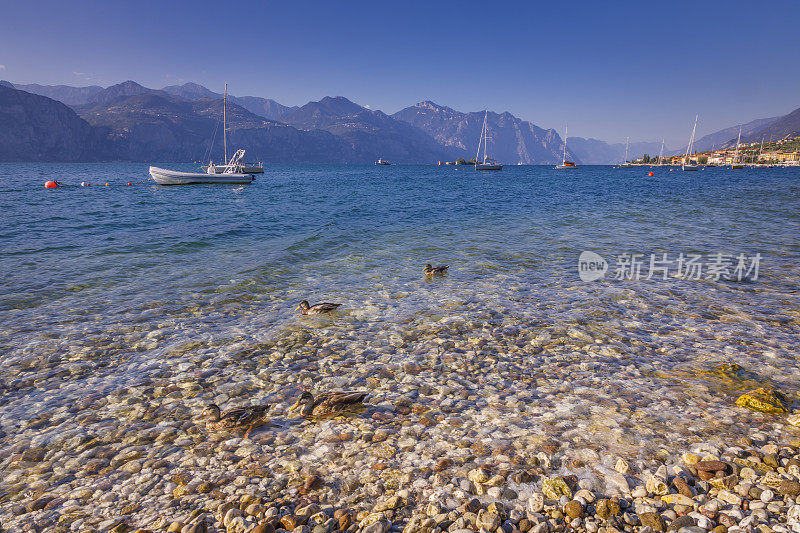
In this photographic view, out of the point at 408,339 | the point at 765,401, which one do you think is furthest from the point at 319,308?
the point at 765,401

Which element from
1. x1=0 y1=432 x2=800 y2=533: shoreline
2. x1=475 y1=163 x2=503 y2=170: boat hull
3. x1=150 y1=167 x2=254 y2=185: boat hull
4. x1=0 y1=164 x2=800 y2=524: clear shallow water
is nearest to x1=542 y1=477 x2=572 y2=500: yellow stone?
x1=0 y1=432 x2=800 y2=533: shoreline

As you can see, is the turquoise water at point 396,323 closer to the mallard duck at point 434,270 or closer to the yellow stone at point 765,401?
the yellow stone at point 765,401

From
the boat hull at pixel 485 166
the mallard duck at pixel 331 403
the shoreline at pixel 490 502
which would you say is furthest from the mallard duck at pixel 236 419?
the boat hull at pixel 485 166

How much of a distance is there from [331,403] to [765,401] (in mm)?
6840

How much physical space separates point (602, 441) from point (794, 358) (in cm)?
575

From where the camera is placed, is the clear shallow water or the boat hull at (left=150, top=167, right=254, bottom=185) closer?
the clear shallow water

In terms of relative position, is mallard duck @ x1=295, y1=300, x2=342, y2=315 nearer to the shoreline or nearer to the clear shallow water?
the clear shallow water

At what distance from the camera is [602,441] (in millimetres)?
5098

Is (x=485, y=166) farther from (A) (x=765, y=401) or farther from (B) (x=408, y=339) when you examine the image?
(A) (x=765, y=401)

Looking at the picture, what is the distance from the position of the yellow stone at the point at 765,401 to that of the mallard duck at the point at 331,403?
19.9 ft

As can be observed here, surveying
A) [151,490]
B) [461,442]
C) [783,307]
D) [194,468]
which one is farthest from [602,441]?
[783,307]

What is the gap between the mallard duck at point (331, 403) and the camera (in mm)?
5906

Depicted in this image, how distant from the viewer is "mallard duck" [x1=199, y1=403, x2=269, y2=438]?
5.55 metres

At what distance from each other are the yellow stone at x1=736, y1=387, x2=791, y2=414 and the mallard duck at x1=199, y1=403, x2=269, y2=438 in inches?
298
